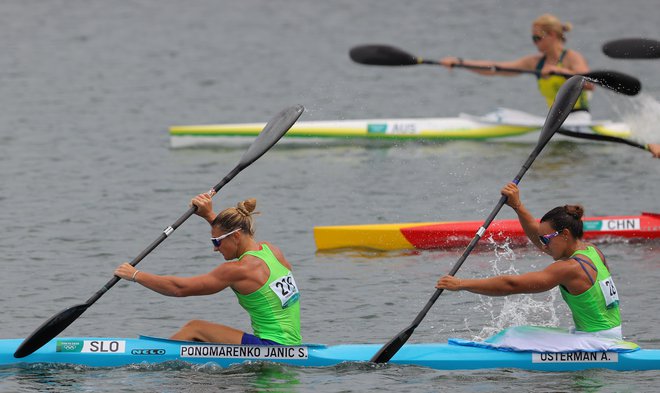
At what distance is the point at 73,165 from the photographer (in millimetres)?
22594

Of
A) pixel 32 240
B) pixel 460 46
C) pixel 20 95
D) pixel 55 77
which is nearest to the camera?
pixel 32 240

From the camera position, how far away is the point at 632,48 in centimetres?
1878

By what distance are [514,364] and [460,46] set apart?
23.4m

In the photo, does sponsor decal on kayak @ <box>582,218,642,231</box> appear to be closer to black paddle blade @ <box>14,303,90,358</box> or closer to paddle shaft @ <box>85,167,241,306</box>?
paddle shaft @ <box>85,167,241,306</box>

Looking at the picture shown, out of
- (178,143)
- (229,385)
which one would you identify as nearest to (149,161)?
(178,143)

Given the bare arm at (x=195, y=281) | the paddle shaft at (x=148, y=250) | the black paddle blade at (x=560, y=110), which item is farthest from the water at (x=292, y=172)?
the black paddle blade at (x=560, y=110)

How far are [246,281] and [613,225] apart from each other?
22.8 feet

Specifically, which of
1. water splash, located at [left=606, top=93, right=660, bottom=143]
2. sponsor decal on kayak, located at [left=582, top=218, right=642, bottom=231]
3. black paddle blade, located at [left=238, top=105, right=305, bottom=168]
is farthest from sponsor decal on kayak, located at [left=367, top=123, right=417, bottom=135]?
black paddle blade, located at [left=238, top=105, right=305, bottom=168]

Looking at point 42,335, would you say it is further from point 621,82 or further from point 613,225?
point 621,82

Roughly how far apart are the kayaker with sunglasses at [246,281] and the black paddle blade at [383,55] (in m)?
9.54

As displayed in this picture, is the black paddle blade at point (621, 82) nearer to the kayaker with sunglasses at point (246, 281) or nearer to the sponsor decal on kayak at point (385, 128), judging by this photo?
the sponsor decal on kayak at point (385, 128)

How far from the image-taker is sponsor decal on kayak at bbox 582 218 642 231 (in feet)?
56.1

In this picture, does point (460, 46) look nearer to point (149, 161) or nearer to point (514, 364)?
point (149, 161)

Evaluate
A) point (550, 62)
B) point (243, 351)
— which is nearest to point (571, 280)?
point (243, 351)
